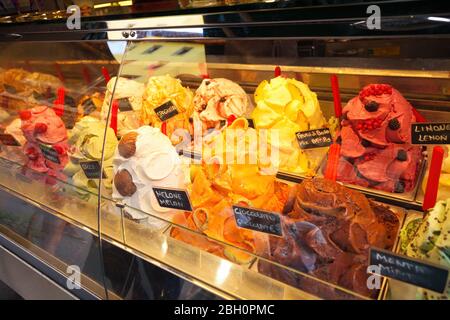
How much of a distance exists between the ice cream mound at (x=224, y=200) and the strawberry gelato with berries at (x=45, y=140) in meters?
0.83

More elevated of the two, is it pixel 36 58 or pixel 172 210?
pixel 36 58

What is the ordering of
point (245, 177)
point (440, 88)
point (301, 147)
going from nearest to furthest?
point (245, 177) < point (440, 88) < point (301, 147)

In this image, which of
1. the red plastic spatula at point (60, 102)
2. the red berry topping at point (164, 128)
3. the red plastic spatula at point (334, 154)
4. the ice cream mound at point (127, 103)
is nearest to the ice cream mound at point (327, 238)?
the red plastic spatula at point (334, 154)

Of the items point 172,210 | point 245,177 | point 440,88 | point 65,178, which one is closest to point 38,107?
point 65,178

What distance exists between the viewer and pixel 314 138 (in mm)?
1514

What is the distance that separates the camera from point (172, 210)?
1.40 m

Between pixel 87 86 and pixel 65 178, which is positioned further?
pixel 87 86

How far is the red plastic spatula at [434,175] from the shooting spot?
3.50 feet

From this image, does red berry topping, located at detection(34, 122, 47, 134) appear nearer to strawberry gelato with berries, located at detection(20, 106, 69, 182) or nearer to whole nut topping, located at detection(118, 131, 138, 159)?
strawberry gelato with berries, located at detection(20, 106, 69, 182)

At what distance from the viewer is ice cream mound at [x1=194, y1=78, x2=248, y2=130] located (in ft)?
5.53

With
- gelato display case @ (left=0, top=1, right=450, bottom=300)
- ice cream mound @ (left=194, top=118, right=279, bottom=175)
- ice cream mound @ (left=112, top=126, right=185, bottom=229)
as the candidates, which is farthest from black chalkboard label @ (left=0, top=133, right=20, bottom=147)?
ice cream mound @ (left=194, top=118, right=279, bottom=175)
